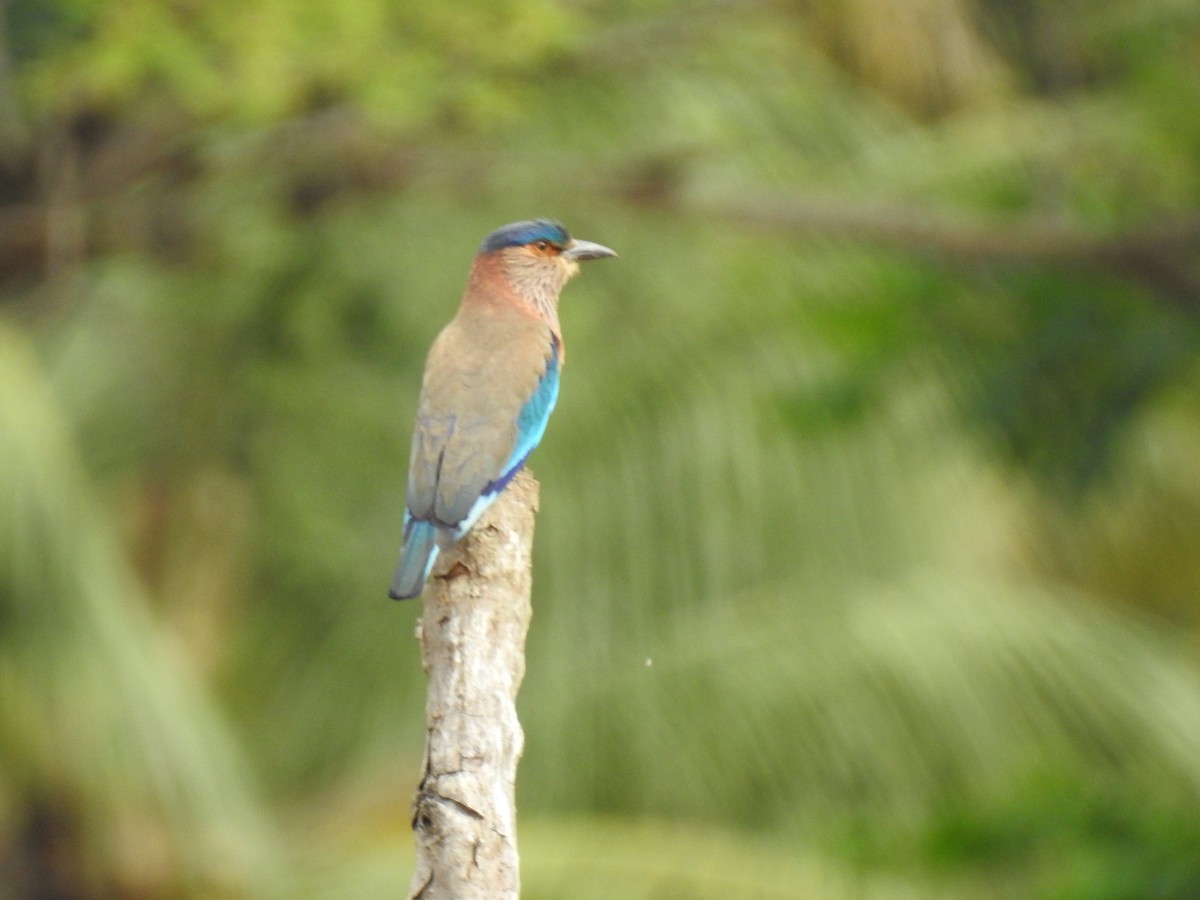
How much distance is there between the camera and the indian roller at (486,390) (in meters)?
4.04

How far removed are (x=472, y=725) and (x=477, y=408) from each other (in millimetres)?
1415

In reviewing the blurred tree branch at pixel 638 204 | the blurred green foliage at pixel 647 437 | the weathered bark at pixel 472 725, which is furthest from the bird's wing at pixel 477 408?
the blurred tree branch at pixel 638 204

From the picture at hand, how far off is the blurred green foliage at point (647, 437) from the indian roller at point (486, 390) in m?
2.48

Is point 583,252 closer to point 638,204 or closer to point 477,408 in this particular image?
point 477,408

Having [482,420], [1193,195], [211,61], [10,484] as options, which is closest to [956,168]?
[1193,195]

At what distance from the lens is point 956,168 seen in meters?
10.7

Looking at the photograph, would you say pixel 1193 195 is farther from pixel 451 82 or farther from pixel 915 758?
pixel 451 82

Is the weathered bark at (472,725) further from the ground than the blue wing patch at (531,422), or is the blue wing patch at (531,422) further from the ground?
the blue wing patch at (531,422)

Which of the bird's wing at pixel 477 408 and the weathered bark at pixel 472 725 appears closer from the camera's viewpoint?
the weathered bark at pixel 472 725

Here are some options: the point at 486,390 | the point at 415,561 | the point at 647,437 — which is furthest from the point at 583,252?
the point at 647,437

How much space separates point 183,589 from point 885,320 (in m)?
4.45

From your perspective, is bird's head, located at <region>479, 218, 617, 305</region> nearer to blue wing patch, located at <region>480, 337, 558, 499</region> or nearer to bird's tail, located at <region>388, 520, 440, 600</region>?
blue wing patch, located at <region>480, 337, 558, 499</region>

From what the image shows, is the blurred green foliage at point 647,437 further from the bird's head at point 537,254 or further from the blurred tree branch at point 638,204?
the bird's head at point 537,254

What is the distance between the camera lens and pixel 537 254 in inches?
216
